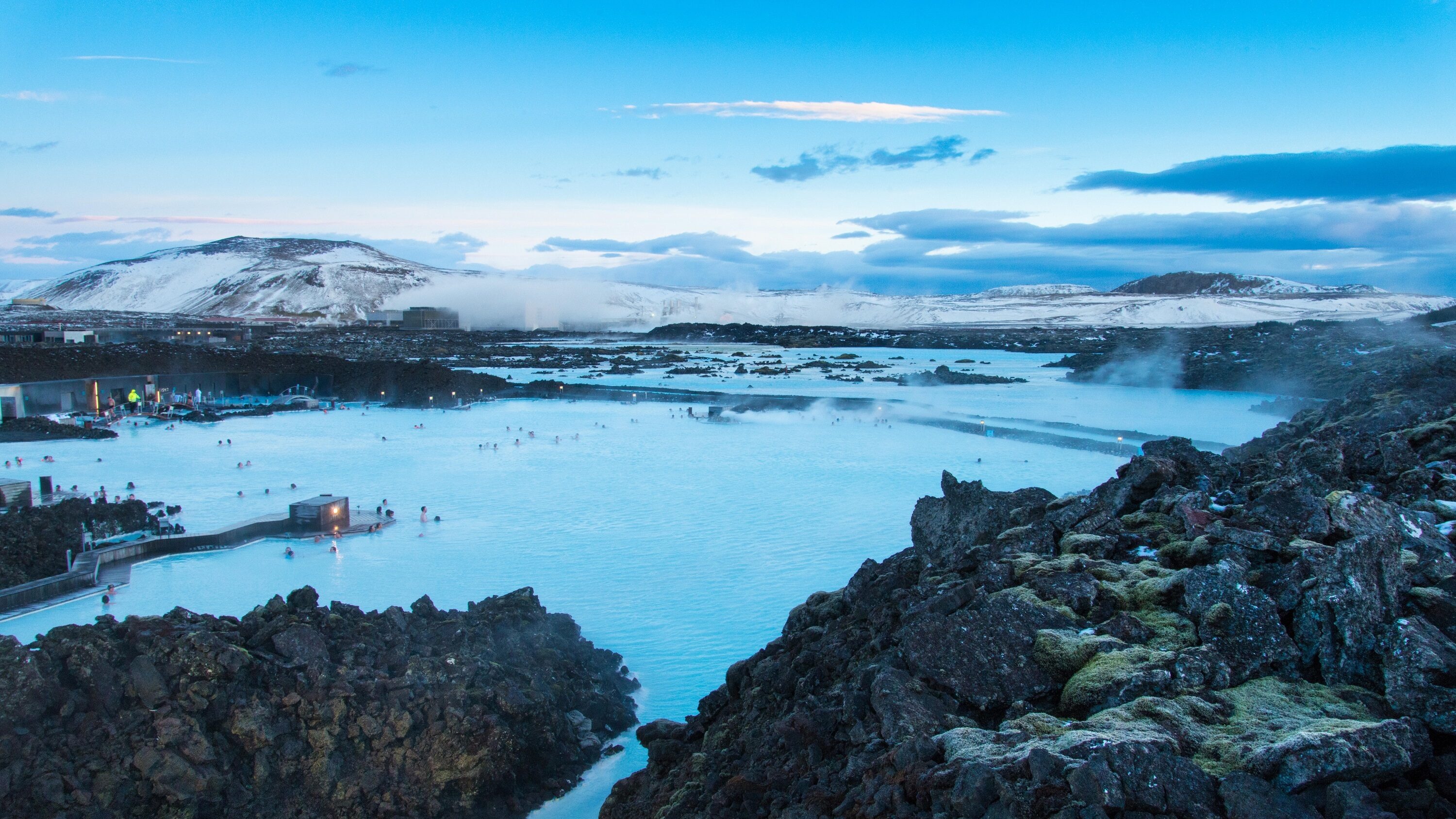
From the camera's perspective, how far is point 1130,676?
117 inches

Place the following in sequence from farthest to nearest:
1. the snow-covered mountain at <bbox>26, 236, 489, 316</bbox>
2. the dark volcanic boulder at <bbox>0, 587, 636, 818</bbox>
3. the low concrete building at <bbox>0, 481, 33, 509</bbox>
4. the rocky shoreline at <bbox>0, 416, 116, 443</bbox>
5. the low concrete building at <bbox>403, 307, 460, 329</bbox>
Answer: the snow-covered mountain at <bbox>26, 236, 489, 316</bbox> < the low concrete building at <bbox>403, 307, 460, 329</bbox> < the rocky shoreline at <bbox>0, 416, 116, 443</bbox> < the low concrete building at <bbox>0, 481, 33, 509</bbox> < the dark volcanic boulder at <bbox>0, 587, 636, 818</bbox>

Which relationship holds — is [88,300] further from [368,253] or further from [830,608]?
[830,608]

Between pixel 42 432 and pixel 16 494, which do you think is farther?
pixel 42 432

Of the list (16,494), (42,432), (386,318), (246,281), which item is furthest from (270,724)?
(246,281)

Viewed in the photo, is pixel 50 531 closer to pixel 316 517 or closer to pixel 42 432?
pixel 316 517

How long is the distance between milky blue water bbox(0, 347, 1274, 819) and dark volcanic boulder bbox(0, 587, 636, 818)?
724mm

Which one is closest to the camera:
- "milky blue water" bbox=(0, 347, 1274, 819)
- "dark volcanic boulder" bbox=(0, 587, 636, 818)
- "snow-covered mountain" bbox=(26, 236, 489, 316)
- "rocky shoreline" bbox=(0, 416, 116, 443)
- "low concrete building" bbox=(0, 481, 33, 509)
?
"dark volcanic boulder" bbox=(0, 587, 636, 818)

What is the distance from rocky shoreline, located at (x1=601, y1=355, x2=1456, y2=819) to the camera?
2309 mm

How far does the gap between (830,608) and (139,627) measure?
422cm

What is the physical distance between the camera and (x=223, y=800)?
480 cm

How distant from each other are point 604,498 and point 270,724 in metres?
9.07

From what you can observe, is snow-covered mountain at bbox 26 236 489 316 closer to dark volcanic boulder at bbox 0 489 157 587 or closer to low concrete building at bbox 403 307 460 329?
low concrete building at bbox 403 307 460 329

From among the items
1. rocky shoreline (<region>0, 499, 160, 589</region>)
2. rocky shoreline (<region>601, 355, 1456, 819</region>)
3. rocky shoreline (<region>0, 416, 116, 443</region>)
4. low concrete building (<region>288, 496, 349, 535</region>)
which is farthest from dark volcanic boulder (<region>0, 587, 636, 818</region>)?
rocky shoreline (<region>0, 416, 116, 443</region>)

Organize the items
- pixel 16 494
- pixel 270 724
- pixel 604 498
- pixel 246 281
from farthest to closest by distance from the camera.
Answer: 1. pixel 246 281
2. pixel 604 498
3. pixel 16 494
4. pixel 270 724
